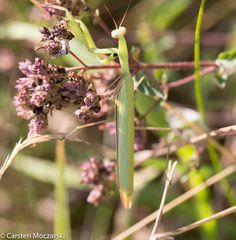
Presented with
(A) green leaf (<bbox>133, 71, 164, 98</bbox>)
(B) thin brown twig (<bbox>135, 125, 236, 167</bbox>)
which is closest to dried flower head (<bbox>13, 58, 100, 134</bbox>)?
(A) green leaf (<bbox>133, 71, 164, 98</bbox>)

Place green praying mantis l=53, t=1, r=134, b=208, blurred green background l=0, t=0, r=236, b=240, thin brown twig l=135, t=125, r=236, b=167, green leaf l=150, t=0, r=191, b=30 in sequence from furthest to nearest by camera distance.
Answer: green leaf l=150, t=0, r=191, b=30 < blurred green background l=0, t=0, r=236, b=240 < thin brown twig l=135, t=125, r=236, b=167 < green praying mantis l=53, t=1, r=134, b=208

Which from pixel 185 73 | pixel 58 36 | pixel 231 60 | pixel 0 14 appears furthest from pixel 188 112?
pixel 0 14

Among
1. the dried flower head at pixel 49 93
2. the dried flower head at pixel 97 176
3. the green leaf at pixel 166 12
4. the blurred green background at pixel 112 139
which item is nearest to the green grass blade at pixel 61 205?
the dried flower head at pixel 97 176

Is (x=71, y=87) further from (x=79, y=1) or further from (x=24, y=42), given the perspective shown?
(x=24, y=42)

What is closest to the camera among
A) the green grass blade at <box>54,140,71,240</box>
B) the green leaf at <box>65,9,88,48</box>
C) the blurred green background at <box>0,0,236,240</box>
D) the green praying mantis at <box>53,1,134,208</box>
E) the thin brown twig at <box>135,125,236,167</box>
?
the green praying mantis at <box>53,1,134,208</box>

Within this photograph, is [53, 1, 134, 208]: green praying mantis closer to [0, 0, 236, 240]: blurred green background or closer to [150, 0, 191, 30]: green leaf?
[0, 0, 236, 240]: blurred green background

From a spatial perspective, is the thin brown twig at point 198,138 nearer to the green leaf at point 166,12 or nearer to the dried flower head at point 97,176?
the dried flower head at point 97,176
